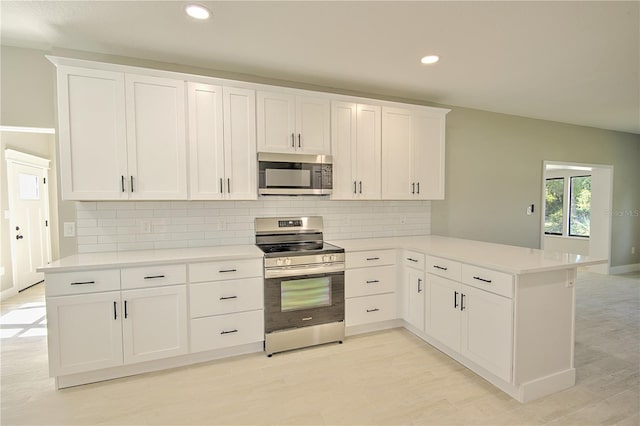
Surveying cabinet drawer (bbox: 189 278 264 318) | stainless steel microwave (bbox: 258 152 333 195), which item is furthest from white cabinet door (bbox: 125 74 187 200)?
cabinet drawer (bbox: 189 278 264 318)

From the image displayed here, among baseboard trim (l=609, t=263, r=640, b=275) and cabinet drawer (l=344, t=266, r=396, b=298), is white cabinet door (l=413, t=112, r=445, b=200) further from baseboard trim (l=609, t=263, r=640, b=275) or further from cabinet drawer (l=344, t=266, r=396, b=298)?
baseboard trim (l=609, t=263, r=640, b=275)

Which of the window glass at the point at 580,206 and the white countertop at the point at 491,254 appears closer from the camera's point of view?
the white countertop at the point at 491,254

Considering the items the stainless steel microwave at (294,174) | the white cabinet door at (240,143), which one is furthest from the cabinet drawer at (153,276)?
the stainless steel microwave at (294,174)

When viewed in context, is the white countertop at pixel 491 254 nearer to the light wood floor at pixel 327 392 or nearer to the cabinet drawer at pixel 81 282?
the light wood floor at pixel 327 392

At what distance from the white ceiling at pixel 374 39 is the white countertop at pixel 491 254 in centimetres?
170

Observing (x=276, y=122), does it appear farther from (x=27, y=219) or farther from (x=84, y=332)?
(x=27, y=219)

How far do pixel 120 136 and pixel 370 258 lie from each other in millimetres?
2486

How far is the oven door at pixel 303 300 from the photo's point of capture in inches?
104

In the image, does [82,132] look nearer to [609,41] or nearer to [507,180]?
[609,41]

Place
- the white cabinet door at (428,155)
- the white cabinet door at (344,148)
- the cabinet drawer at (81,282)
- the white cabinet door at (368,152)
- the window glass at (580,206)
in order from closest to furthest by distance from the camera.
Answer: the cabinet drawer at (81,282) < the white cabinet door at (344,148) < the white cabinet door at (368,152) < the white cabinet door at (428,155) < the window glass at (580,206)

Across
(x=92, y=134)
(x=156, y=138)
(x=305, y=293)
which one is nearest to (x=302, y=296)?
(x=305, y=293)

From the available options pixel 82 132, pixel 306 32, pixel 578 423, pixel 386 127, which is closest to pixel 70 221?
pixel 82 132

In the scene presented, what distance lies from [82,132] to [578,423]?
13.1 feet

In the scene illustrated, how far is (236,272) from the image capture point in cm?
258
